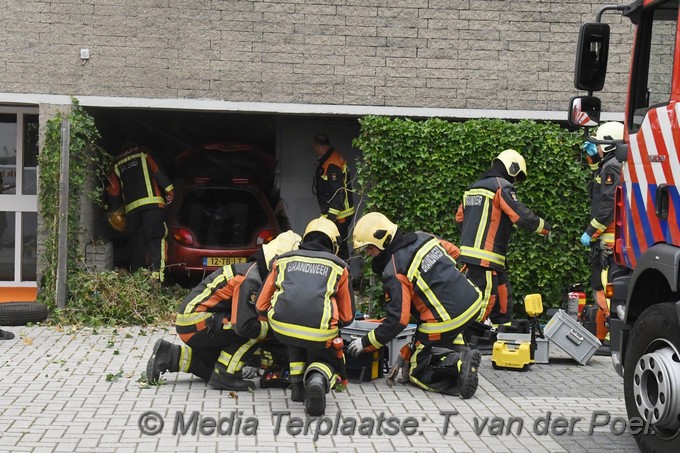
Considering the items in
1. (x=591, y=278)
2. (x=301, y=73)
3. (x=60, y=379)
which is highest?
(x=301, y=73)

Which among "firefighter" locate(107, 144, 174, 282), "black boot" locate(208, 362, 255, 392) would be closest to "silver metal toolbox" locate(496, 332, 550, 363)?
"black boot" locate(208, 362, 255, 392)

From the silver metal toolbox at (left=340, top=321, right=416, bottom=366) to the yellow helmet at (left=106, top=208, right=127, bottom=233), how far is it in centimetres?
467

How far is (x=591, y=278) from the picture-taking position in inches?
418

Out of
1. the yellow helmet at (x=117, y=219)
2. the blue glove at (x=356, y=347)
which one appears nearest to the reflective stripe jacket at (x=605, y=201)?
the blue glove at (x=356, y=347)

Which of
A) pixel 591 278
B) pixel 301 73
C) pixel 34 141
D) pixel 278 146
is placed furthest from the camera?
pixel 278 146

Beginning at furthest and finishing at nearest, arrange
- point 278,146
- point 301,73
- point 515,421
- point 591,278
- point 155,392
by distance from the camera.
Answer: point 278,146, point 301,73, point 591,278, point 155,392, point 515,421

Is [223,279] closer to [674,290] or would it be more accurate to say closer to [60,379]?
[60,379]

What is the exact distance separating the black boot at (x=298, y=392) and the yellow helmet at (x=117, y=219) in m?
5.43

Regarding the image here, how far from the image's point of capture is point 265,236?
42.1 ft

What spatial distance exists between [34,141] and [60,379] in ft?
16.5

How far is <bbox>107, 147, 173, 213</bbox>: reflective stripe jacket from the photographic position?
1190 cm

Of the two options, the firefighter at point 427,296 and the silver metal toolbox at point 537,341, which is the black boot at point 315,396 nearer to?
the firefighter at point 427,296

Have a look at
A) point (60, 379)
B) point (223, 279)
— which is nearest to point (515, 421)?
point (223, 279)

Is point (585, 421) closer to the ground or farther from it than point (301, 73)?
closer to the ground
